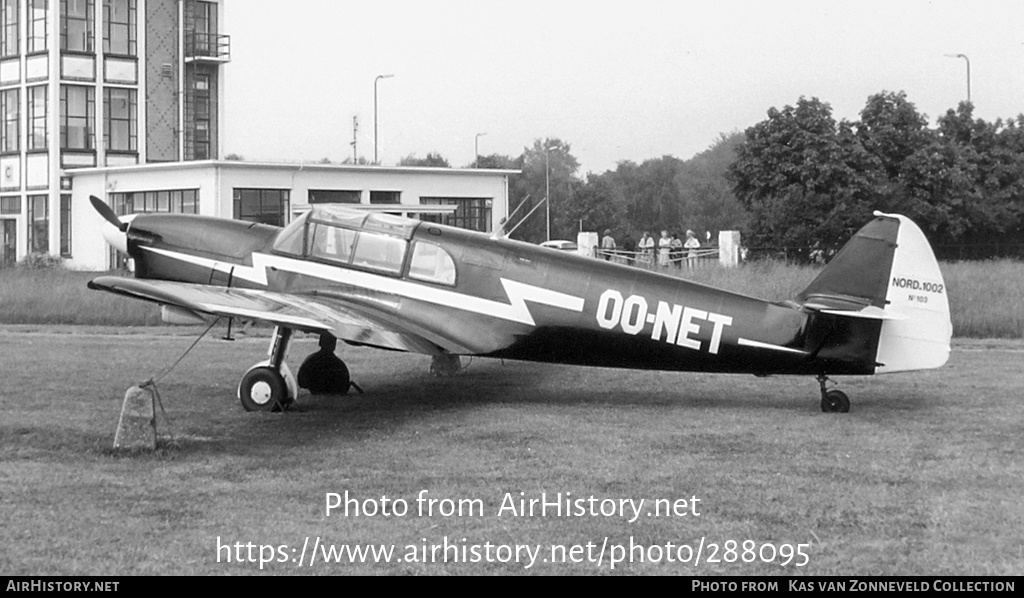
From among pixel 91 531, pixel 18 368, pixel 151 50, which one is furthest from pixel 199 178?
pixel 91 531

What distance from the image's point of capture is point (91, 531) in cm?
693

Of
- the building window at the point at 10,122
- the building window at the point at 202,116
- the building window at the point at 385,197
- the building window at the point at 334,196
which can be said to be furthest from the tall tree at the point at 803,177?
the building window at the point at 10,122

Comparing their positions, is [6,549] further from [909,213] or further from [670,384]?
[909,213]

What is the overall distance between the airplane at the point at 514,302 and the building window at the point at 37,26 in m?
38.0

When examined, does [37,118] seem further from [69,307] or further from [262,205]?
[69,307]

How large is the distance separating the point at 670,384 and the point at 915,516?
627 cm

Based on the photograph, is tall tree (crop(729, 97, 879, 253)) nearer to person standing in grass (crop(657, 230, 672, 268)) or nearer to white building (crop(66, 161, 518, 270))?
person standing in grass (crop(657, 230, 672, 268))

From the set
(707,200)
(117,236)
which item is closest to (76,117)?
(117,236)

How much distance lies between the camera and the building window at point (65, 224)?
46.8 m

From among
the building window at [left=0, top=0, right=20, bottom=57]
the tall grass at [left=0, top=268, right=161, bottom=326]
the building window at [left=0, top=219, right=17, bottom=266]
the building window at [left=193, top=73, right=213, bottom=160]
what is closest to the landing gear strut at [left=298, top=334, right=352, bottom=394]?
the tall grass at [left=0, top=268, right=161, bottom=326]

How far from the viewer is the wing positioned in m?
9.91

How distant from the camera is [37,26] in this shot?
4728cm

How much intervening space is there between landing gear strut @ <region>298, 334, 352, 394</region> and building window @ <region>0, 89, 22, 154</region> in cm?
3950

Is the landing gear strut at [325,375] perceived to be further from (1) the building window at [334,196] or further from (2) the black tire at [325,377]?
(1) the building window at [334,196]
